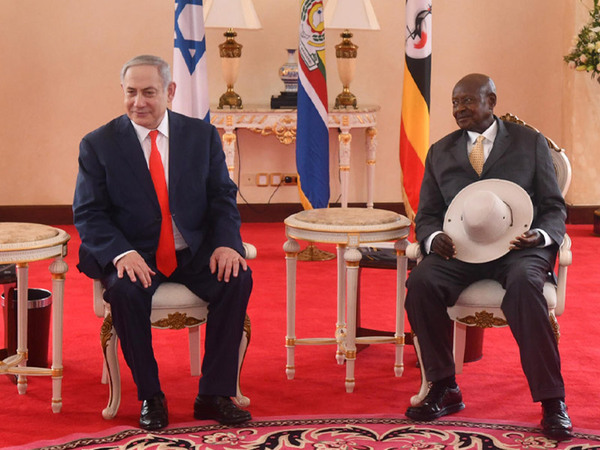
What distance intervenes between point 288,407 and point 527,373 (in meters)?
0.90

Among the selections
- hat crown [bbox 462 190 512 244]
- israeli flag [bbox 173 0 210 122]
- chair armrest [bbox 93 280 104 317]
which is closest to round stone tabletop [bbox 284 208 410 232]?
hat crown [bbox 462 190 512 244]

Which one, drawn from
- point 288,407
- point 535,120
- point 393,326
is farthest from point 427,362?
point 535,120

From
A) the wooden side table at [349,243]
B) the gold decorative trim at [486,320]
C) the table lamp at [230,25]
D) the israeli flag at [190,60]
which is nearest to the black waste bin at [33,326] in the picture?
the wooden side table at [349,243]

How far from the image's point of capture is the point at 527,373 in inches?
131

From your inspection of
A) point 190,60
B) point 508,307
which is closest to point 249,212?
point 190,60

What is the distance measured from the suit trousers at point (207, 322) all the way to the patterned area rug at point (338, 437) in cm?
17

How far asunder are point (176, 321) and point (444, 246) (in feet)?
3.36

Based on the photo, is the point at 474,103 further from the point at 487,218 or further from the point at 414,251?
the point at 414,251

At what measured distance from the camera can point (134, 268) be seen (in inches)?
133

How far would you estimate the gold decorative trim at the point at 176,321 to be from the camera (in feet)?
11.3

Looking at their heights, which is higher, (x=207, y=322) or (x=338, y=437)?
(x=207, y=322)

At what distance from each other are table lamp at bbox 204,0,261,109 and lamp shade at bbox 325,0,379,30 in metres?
0.54

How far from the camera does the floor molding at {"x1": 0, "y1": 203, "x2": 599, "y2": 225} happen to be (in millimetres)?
7559

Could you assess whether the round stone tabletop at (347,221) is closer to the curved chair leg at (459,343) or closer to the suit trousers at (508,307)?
the suit trousers at (508,307)
